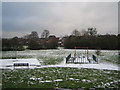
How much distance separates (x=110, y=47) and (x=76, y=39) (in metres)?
6.55

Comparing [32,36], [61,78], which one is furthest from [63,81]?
[32,36]

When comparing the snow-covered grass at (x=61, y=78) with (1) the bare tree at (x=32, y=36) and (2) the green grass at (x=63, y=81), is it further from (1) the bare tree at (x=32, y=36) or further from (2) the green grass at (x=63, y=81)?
(1) the bare tree at (x=32, y=36)

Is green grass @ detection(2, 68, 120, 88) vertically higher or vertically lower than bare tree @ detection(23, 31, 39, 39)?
lower

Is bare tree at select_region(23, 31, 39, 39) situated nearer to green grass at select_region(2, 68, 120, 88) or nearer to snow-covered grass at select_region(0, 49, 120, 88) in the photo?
snow-covered grass at select_region(0, 49, 120, 88)

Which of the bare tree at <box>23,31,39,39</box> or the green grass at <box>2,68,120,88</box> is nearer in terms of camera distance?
the green grass at <box>2,68,120,88</box>

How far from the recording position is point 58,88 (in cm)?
562

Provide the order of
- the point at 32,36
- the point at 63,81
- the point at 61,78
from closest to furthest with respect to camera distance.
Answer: the point at 63,81
the point at 61,78
the point at 32,36

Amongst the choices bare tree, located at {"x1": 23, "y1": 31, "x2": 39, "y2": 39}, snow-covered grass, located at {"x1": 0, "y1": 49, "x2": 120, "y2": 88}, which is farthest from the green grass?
bare tree, located at {"x1": 23, "y1": 31, "x2": 39, "y2": 39}

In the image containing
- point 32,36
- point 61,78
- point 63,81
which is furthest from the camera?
point 32,36

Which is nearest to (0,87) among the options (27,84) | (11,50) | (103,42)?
(27,84)

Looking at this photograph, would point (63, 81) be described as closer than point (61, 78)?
Yes

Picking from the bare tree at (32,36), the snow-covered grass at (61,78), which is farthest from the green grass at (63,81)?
the bare tree at (32,36)

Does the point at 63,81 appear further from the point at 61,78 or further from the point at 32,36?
the point at 32,36

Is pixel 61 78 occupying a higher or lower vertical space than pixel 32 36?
lower
